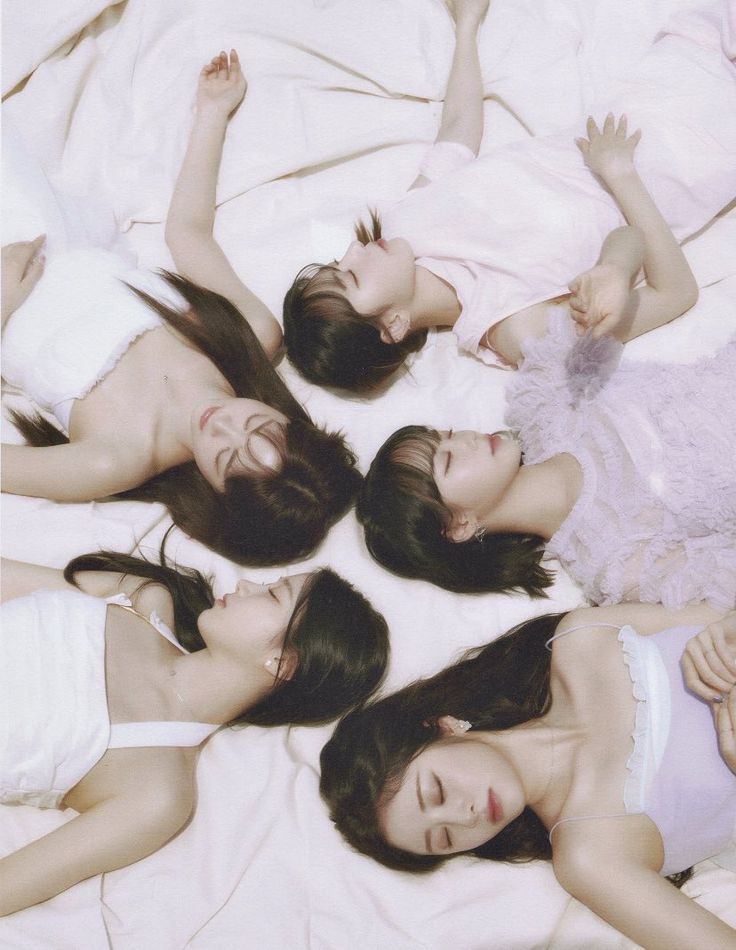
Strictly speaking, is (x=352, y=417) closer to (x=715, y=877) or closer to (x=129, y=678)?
(x=129, y=678)

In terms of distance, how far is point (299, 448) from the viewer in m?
1.96

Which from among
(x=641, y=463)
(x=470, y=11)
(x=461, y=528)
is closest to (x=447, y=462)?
(x=461, y=528)

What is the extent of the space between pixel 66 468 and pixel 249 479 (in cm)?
43

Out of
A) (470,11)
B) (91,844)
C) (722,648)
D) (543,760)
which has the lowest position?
(91,844)

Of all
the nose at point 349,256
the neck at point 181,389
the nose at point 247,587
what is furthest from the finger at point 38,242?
the nose at point 247,587

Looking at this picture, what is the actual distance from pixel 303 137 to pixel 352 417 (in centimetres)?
83

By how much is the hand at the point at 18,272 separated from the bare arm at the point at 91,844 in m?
1.16

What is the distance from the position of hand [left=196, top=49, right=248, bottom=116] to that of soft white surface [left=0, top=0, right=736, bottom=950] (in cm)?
4

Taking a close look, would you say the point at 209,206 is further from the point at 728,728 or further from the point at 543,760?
the point at 728,728

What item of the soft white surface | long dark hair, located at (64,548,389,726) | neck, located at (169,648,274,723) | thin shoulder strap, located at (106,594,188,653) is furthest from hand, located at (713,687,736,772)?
thin shoulder strap, located at (106,594,188,653)

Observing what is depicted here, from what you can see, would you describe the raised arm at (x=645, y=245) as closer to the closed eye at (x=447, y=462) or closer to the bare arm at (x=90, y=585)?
the closed eye at (x=447, y=462)

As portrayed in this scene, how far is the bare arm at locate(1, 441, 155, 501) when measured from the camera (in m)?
1.97

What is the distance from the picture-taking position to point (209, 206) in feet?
7.51

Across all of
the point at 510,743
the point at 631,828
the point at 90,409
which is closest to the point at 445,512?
the point at 510,743
